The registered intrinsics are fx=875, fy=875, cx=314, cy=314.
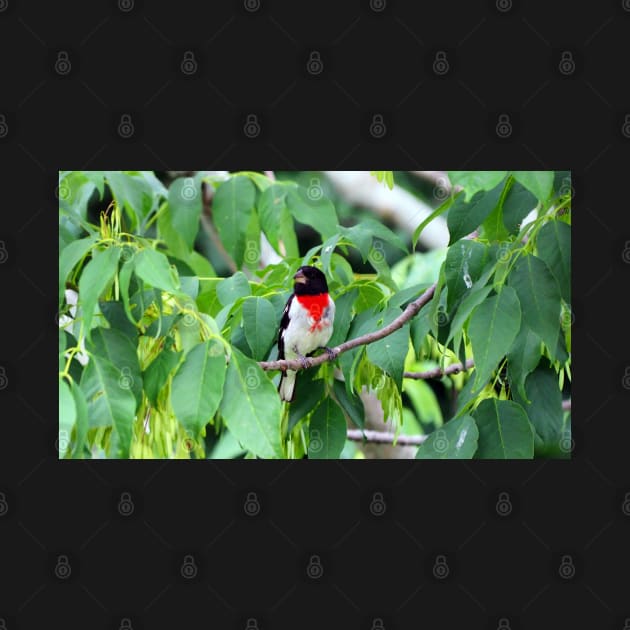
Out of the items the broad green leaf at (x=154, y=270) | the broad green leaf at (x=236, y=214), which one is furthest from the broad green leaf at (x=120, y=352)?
the broad green leaf at (x=236, y=214)

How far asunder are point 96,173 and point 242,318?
2.40ft

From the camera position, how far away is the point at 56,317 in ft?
8.20

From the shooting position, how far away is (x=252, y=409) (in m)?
2.02

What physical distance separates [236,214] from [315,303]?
0.56 meters

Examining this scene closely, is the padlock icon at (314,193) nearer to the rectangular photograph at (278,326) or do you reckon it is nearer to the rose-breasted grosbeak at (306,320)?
the rectangular photograph at (278,326)

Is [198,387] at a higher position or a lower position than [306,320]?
lower

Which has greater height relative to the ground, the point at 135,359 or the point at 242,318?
the point at 242,318

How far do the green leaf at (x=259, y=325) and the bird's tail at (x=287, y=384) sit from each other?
32 cm

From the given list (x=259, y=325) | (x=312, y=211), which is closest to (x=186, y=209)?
(x=312, y=211)

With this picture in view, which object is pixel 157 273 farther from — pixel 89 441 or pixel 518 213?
pixel 518 213

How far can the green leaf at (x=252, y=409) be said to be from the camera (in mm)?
2002

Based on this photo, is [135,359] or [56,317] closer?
[135,359]

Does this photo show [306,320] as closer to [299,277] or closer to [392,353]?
[299,277]

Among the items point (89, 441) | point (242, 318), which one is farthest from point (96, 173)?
point (89, 441)
